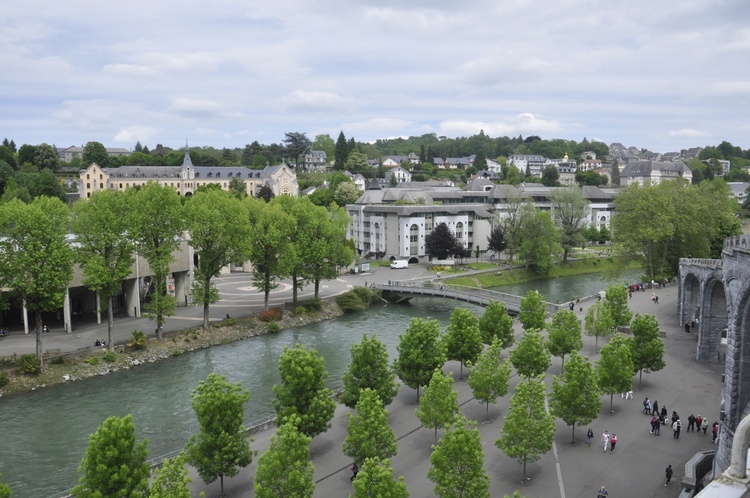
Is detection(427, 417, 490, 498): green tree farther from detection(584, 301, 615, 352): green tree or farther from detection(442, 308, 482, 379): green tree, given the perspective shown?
detection(584, 301, 615, 352): green tree

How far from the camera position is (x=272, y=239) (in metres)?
53.2

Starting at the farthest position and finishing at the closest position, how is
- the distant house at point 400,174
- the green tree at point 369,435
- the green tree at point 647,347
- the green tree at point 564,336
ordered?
1. the distant house at point 400,174
2. the green tree at point 564,336
3. the green tree at point 647,347
4. the green tree at point 369,435

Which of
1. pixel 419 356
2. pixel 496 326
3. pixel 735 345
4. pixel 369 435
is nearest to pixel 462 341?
pixel 496 326

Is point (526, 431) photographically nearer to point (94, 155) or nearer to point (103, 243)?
point (103, 243)

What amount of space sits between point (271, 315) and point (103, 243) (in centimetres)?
1606

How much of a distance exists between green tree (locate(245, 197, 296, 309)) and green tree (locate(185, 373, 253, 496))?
3044 cm

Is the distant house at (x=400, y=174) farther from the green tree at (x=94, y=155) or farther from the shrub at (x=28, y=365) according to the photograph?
the shrub at (x=28, y=365)

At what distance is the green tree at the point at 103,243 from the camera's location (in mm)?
41531

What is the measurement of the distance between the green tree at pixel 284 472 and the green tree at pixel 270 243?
111 ft

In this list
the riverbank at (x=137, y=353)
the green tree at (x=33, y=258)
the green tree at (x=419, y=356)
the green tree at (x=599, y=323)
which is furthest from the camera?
the green tree at (x=599, y=323)

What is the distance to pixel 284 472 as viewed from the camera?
20.2 m

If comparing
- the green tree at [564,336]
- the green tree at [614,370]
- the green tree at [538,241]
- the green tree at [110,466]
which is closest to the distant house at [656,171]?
the green tree at [538,241]

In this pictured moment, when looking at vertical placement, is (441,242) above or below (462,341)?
above

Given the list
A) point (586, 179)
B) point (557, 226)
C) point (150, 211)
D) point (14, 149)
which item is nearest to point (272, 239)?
point (150, 211)
